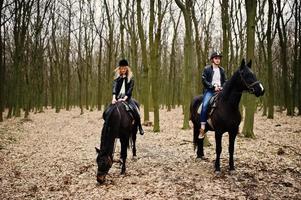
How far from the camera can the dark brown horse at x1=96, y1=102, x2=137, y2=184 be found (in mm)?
7086

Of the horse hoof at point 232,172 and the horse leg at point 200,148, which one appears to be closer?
the horse hoof at point 232,172

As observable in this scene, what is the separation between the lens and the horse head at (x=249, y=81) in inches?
280

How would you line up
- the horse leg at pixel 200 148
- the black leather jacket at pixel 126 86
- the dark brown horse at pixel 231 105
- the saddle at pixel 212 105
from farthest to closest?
the horse leg at pixel 200 148, the black leather jacket at pixel 126 86, the saddle at pixel 212 105, the dark brown horse at pixel 231 105

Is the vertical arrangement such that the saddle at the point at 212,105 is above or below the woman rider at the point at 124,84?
below

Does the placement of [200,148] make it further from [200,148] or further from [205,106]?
[205,106]

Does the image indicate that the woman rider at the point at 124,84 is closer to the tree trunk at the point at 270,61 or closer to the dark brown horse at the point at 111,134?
the dark brown horse at the point at 111,134

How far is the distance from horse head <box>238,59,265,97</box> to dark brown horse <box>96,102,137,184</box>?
3.18 metres

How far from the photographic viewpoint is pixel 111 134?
7.27 metres

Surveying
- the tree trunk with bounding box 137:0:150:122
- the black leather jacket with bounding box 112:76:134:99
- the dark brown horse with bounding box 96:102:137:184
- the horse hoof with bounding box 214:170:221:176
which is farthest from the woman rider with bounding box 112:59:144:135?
the tree trunk with bounding box 137:0:150:122

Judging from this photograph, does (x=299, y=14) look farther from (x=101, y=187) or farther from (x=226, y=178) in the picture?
(x=101, y=187)

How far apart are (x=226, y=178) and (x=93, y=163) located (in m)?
4.33

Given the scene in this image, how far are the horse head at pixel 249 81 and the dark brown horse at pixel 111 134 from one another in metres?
3.18

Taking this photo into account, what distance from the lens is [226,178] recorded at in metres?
7.46

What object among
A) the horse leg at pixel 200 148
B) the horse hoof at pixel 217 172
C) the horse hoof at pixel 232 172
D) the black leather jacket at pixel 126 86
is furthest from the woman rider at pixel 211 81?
the black leather jacket at pixel 126 86
